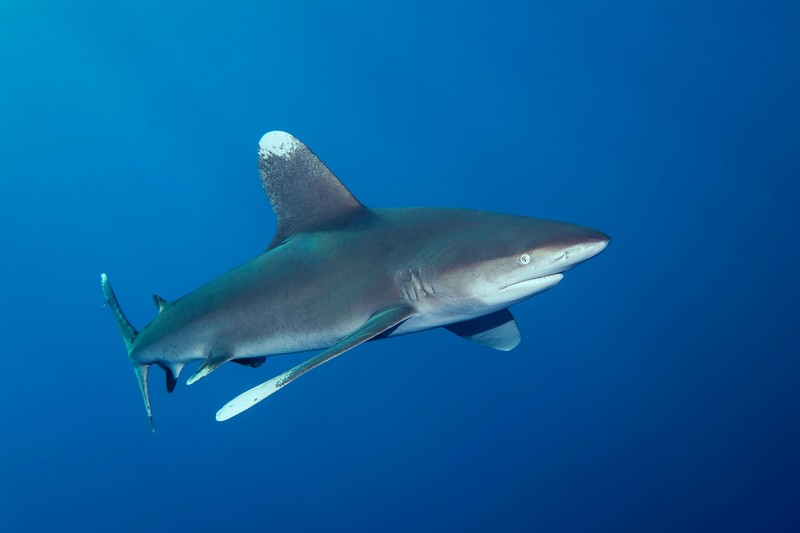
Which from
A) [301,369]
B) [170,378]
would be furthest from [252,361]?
[301,369]

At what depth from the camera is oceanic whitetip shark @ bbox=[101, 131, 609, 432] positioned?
11.1ft

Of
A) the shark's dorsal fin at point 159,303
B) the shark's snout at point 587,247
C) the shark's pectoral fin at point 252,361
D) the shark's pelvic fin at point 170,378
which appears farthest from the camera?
the shark's dorsal fin at point 159,303

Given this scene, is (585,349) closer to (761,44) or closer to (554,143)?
(554,143)

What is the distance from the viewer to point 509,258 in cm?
335

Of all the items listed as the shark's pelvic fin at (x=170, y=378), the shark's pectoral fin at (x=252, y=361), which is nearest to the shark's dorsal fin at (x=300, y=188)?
the shark's pectoral fin at (x=252, y=361)

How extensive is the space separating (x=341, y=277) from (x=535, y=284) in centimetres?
144

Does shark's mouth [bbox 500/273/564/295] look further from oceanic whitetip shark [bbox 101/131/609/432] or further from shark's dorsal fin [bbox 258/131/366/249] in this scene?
shark's dorsal fin [bbox 258/131/366/249]

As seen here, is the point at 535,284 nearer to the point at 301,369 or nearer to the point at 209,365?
the point at 301,369

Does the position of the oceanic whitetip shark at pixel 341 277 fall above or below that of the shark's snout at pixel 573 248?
above

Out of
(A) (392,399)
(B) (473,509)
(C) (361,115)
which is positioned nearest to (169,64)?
(C) (361,115)

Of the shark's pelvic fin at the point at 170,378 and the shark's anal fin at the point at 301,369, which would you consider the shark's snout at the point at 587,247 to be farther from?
the shark's pelvic fin at the point at 170,378

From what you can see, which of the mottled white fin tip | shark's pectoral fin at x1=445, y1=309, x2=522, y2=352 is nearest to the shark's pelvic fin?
the mottled white fin tip

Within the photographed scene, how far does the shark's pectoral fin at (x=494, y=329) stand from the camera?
5.28 metres

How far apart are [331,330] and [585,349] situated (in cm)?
2500
